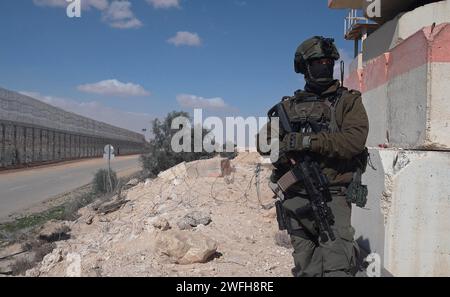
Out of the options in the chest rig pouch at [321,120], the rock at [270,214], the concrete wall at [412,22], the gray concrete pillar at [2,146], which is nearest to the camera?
the chest rig pouch at [321,120]

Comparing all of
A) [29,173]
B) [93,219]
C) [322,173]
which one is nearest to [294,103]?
[322,173]

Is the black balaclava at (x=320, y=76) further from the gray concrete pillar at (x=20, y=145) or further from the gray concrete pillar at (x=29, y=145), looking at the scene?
the gray concrete pillar at (x=29, y=145)

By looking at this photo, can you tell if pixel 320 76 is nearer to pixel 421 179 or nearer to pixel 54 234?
pixel 421 179

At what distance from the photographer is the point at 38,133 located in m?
31.7

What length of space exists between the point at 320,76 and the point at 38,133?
32.2 meters

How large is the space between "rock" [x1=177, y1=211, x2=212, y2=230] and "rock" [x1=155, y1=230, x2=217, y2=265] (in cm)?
120

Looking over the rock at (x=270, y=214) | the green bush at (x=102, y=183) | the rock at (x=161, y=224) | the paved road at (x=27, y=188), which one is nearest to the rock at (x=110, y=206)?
the rock at (x=161, y=224)

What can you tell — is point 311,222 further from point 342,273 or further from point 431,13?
point 431,13

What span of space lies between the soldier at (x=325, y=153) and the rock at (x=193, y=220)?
9.15ft

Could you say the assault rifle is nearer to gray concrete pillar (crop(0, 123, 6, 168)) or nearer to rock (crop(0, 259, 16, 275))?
rock (crop(0, 259, 16, 275))

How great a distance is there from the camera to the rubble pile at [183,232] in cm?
432

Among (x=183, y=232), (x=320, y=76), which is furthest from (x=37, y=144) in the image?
(x=320, y=76)

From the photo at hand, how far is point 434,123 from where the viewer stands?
11.5 feet
